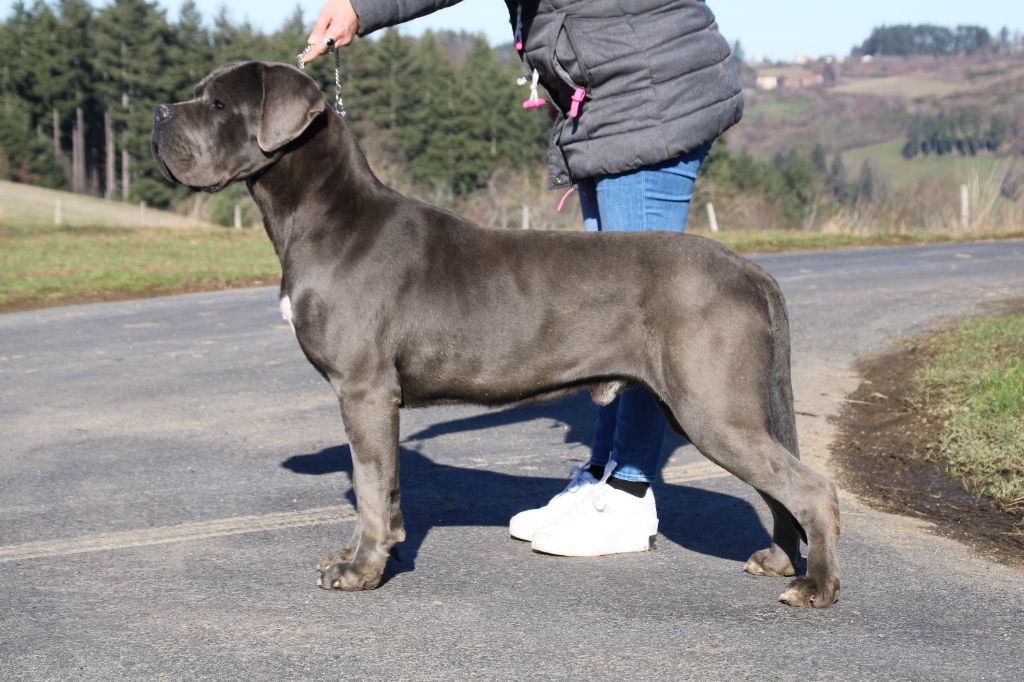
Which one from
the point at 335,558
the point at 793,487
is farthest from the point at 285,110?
the point at 793,487

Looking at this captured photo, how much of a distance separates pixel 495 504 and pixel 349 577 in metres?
1.31

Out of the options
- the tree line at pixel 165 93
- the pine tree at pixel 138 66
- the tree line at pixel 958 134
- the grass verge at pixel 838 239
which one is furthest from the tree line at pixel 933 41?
the grass verge at pixel 838 239

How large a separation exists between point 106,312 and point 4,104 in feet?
229

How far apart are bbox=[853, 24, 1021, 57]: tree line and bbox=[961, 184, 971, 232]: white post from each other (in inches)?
6558

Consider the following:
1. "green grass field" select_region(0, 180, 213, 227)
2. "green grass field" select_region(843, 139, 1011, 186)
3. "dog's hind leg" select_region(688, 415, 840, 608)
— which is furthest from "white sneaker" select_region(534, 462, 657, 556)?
"green grass field" select_region(843, 139, 1011, 186)

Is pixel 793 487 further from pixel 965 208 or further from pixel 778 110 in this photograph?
pixel 778 110

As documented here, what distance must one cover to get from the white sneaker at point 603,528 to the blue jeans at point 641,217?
0.13 metres

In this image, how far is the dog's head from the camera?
4.12 metres

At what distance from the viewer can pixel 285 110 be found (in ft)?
13.3

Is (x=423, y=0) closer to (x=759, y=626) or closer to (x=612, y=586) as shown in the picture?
(x=612, y=586)

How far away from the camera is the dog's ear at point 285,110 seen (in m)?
4.05

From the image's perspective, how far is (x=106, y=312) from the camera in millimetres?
12523

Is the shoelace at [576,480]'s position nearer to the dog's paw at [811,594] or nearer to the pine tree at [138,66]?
the dog's paw at [811,594]

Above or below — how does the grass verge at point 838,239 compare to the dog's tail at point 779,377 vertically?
below
